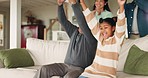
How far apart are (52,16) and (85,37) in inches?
234

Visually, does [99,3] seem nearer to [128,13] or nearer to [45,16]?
[128,13]

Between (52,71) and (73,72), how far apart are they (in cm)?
25

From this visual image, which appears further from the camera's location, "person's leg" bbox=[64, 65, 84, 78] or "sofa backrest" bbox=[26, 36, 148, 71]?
"sofa backrest" bbox=[26, 36, 148, 71]

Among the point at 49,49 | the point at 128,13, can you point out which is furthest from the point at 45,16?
the point at 128,13

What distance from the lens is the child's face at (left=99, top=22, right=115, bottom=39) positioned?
5.92 ft

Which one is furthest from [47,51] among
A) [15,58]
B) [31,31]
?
[31,31]

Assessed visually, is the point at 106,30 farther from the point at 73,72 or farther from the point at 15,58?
the point at 15,58

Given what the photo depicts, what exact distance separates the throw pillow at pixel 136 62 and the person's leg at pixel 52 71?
0.68 meters

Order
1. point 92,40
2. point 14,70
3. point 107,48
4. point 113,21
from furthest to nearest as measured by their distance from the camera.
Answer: point 14,70
point 92,40
point 113,21
point 107,48

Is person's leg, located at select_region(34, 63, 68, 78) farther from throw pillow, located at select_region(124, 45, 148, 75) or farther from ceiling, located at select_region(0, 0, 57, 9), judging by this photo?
ceiling, located at select_region(0, 0, 57, 9)

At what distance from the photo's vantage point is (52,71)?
2137mm

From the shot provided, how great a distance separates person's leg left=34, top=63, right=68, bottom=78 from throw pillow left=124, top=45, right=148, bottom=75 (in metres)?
0.68

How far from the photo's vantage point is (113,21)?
188 cm

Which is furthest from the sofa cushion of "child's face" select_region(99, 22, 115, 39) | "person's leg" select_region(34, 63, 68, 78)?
"child's face" select_region(99, 22, 115, 39)
